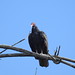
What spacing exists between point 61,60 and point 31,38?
3.61 meters

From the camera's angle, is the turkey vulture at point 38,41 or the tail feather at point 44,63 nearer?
the tail feather at point 44,63

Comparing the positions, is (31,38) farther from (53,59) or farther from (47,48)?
(53,59)

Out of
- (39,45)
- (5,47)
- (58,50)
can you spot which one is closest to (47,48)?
(39,45)

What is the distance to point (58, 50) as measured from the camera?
2260 mm

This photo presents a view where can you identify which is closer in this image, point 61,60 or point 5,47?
point 5,47

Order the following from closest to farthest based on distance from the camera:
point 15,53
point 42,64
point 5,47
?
point 5,47 < point 15,53 < point 42,64

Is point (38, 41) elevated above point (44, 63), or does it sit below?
above

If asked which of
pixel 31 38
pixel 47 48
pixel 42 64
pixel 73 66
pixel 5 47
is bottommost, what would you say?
pixel 73 66

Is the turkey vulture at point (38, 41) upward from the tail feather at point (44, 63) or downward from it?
upward

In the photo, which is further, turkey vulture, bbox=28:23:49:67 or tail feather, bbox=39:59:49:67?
turkey vulture, bbox=28:23:49:67

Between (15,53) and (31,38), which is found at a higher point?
(31,38)

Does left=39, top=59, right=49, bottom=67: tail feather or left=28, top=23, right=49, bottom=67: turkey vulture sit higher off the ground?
left=28, top=23, right=49, bottom=67: turkey vulture

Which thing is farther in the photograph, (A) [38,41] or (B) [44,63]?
(A) [38,41]

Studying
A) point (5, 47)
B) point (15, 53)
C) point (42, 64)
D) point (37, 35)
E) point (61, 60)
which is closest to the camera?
point (5, 47)
